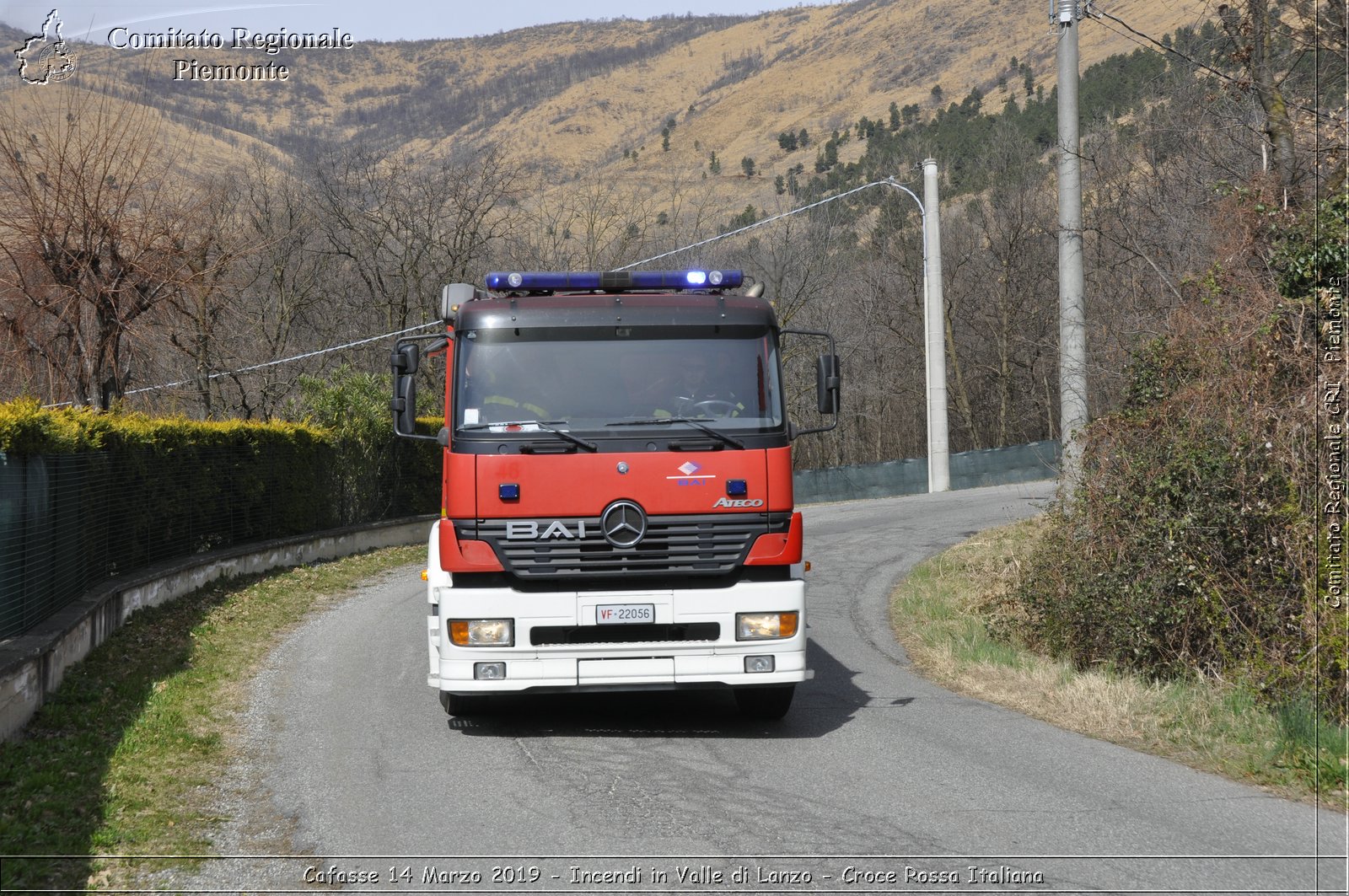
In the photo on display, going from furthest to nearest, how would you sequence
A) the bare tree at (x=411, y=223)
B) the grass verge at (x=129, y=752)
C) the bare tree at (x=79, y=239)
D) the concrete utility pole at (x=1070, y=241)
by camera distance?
the bare tree at (x=411, y=223)
the bare tree at (x=79, y=239)
the concrete utility pole at (x=1070, y=241)
the grass verge at (x=129, y=752)

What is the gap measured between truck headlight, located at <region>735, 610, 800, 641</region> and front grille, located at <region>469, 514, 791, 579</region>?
37 centimetres

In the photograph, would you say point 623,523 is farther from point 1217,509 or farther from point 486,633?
point 1217,509

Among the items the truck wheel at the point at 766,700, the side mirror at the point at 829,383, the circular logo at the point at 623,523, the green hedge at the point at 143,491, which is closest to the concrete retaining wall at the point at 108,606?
the green hedge at the point at 143,491

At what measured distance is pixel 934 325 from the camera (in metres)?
31.7

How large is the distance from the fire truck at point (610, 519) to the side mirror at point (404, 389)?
0.53 m

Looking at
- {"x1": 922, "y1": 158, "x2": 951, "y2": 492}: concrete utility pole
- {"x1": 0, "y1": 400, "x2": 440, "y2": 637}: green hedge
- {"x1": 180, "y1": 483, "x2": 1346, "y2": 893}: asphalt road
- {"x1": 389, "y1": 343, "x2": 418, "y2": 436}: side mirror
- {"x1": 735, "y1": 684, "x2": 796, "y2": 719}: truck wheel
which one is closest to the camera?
{"x1": 180, "y1": 483, "x2": 1346, "y2": 893}: asphalt road

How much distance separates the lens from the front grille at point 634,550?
816 cm

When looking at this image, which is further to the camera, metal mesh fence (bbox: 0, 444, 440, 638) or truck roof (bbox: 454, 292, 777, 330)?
metal mesh fence (bbox: 0, 444, 440, 638)

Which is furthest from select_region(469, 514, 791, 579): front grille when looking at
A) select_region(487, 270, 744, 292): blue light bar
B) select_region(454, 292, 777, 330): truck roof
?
select_region(487, 270, 744, 292): blue light bar

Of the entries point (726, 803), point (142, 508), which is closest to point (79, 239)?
point (142, 508)

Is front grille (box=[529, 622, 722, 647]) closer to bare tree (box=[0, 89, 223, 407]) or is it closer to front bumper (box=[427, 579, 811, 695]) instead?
front bumper (box=[427, 579, 811, 695])

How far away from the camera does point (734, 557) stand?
27.2ft

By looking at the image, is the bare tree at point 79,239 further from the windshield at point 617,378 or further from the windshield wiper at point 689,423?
the windshield wiper at point 689,423

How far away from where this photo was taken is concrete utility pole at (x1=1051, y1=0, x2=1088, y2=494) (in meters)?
14.4
